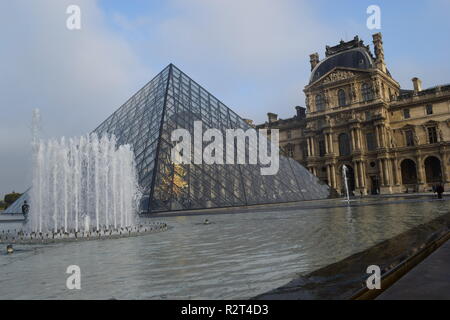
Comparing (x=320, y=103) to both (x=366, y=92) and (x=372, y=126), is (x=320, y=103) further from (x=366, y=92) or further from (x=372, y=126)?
(x=372, y=126)

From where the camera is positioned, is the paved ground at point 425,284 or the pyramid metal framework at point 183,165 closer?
the paved ground at point 425,284

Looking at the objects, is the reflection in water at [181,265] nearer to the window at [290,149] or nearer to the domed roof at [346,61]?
the domed roof at [346,61]

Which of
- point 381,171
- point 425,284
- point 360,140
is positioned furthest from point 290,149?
point 425,284

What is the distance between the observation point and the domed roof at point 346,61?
47631 millimetres

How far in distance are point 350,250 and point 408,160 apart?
46.0m

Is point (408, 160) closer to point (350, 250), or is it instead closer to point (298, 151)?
point (298, 151)

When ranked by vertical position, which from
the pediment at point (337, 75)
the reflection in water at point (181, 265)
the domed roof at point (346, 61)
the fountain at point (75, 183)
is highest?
the domed roof at point (346, 61)

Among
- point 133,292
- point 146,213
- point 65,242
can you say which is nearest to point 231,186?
point 146,213

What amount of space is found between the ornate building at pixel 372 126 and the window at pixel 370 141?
0.39 feet

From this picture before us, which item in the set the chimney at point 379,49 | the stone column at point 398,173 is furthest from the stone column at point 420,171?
the chimney at point 379,49

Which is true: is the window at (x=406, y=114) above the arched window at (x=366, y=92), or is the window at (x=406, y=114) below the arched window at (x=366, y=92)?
below

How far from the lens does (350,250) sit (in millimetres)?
5516

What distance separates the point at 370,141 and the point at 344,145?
131 inches

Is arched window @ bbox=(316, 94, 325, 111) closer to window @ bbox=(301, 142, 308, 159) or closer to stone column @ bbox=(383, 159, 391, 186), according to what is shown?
window @ bbox=(301, 142, 308, 159)
